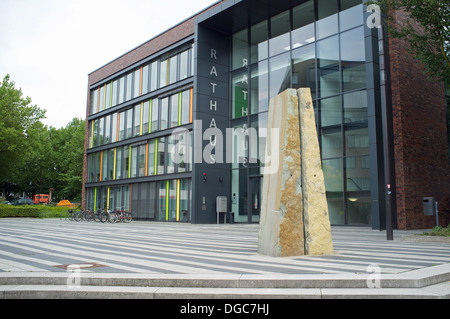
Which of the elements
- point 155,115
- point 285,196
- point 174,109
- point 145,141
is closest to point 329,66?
point 174,109

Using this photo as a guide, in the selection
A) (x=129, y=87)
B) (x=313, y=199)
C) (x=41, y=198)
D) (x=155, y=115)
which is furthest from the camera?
(x=41, y=198)

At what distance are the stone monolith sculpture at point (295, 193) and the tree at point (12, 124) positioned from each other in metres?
Result: 34.3

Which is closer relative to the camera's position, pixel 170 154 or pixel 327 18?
pixel 327 18

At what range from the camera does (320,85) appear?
70.2ft

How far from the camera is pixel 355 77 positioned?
1980 cm

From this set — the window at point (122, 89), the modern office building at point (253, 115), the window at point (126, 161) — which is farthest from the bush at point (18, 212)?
the window at point (122, 89)

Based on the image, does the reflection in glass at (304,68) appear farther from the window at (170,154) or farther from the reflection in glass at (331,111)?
the window at (170,154)

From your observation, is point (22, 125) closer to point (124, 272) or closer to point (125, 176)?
point (125, 176)

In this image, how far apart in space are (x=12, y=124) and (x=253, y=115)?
2595 centimetres

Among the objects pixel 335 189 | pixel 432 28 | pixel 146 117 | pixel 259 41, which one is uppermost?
pixel 259 41

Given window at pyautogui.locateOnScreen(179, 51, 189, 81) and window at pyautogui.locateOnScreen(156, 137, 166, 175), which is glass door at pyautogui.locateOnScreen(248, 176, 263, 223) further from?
window at pyautogui.locateOnScreen(179, 51, 189, 81)

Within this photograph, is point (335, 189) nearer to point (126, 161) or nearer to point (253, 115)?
point (253, 115)
